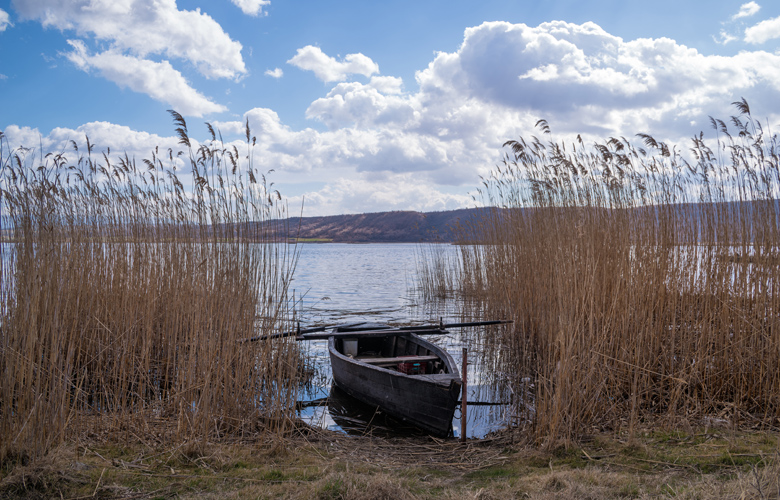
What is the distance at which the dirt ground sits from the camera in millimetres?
2574

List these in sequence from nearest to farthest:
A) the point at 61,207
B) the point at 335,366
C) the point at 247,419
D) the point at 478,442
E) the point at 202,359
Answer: the point at 202,359
the point at 247,419
the point at 478,442
the point at 61,207
the point at 335,366

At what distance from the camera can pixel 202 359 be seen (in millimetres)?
3584

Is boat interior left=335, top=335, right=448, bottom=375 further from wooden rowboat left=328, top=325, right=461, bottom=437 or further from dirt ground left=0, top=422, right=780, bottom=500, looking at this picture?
dirt ground left=0, top=422, right=780, bottom=500

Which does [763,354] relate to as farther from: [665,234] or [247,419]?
[247,419]

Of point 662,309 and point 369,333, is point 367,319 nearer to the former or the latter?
point 369,333

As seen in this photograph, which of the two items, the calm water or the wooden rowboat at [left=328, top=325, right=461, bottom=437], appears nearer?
the wooden rowboat at [left=328, top=325, right=461, bottom=437]

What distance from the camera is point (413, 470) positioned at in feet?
10.5

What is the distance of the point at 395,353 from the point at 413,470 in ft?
12.8

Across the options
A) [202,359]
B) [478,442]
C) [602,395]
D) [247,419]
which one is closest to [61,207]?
[202,359]

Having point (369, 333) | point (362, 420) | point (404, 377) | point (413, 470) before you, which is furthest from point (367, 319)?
point (413, 470)

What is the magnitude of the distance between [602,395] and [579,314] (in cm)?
86

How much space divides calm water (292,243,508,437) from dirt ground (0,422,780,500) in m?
1.08

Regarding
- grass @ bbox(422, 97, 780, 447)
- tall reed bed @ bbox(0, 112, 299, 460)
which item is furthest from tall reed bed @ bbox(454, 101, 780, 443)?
tall reed bed @ bbox(0, 112, 299, 460)

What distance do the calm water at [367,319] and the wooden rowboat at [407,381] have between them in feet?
0.73
